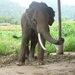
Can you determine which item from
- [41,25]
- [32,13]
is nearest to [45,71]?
[41,25]

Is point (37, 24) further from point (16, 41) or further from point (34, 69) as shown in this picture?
point (16, 41)

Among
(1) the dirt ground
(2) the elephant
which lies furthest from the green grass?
(2) the elephant

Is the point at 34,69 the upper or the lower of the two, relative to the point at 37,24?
lower

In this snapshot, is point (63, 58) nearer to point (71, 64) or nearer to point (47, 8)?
point (71, 64)

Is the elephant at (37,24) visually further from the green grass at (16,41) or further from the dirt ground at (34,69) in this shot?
the green grass at (16,41)

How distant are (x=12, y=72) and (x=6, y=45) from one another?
4.71m

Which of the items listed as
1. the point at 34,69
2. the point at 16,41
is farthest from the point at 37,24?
the point at 16,41

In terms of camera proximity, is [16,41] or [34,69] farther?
[16,41]

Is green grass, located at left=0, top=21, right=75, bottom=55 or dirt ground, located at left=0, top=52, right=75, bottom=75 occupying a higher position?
green grass, located at left=0, top=21, right=75, bottom=55

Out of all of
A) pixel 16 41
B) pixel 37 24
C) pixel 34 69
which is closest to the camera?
pixel 34 69

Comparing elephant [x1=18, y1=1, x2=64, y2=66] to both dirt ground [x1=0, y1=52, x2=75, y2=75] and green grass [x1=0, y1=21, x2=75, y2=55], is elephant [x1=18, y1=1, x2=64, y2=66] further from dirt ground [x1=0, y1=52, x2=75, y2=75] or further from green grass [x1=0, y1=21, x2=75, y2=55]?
green grass [x1=0, y1=21, x2=75, y2=55]

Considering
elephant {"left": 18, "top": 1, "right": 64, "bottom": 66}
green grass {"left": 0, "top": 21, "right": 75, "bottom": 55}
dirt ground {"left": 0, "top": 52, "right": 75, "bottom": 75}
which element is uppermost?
elephant {"left": 18, "top": 1, "right": 64, "bottom": 66}

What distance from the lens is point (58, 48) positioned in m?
8.53

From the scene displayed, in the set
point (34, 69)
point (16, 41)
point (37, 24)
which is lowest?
point (34, 69)
